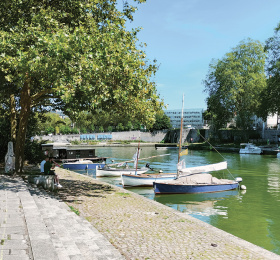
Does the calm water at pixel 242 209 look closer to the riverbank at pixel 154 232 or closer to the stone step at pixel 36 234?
the riverbank at pixel 154 232

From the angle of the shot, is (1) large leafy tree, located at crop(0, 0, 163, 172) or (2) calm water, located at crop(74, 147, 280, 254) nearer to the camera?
(1) large leafy tree, located at crop(0, 0, 163, 172)

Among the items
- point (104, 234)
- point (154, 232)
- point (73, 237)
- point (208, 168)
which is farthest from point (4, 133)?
point (73, 237)

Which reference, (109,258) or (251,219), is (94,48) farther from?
(251,219)

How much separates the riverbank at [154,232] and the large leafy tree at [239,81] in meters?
58.2

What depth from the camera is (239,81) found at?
221ft

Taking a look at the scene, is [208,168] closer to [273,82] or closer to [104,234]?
[104,234]

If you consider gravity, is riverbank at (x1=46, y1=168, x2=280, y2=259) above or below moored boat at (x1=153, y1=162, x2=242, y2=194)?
above

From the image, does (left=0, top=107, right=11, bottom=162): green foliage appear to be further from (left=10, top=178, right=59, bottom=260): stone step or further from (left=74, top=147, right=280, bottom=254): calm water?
(left=10, top=178, right=59, bottom=260): stone step

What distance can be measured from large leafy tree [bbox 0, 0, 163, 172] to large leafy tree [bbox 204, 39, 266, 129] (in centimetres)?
5310

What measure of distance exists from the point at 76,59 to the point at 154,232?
670 cm

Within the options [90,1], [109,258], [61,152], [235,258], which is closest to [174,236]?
[235,258]

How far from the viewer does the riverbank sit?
7.33m

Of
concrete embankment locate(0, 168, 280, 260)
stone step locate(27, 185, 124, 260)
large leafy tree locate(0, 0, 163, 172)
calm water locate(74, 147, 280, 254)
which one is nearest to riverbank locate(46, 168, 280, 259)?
concrete embankment locate(0, 168, 280, 260)

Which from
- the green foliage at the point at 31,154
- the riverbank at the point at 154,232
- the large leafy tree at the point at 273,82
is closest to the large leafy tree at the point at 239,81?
the large leafy tree at the point at 273,82
